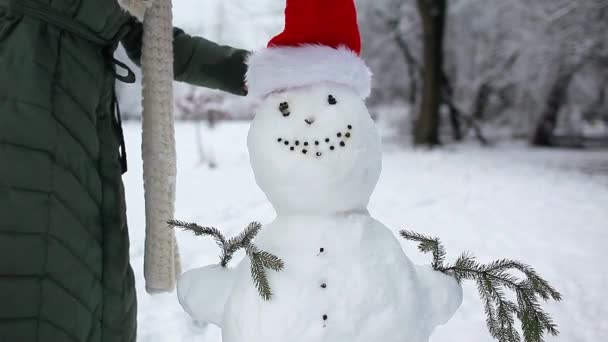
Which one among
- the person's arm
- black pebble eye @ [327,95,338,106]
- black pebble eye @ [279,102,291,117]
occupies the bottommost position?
black pebble eye @ [279,102,291,117]

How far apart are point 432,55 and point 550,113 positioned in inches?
133

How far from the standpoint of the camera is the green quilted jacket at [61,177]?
68 cm

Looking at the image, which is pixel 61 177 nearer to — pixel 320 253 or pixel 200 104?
pixel 320 253

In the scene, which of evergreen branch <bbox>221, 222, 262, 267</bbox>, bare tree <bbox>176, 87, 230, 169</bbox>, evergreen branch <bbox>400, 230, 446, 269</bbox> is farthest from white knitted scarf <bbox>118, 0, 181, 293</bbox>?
bare tree <bbox>176, 87, 230, 169</bbox>

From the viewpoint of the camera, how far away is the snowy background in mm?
1907

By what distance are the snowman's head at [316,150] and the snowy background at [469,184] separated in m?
0.38

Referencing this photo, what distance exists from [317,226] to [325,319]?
0.15 meters

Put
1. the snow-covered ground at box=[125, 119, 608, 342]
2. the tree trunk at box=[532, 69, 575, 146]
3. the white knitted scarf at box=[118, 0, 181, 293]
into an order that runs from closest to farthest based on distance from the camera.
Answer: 1. the white knitted scarf at box=[118, 0, 181, 293]
2. the snow-covered ground at box=[125, 119, 608, 342]
3. the tree trunk at box=[532, 69, 575, 146]

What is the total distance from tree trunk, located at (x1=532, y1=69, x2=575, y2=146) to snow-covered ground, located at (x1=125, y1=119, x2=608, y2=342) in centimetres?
222

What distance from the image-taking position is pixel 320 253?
714mm

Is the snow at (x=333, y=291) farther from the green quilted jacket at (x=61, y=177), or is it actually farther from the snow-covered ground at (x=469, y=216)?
the snow-covered ground at (x=469, y=216)

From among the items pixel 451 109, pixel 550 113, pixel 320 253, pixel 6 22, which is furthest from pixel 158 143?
pixel 550 113

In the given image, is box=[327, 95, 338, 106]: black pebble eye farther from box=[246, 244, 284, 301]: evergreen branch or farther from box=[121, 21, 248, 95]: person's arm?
box=[121, 21, 248, 95]: person's arm

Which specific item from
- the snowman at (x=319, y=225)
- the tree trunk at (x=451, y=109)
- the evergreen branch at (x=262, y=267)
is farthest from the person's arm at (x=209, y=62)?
the tree trunk at (x=451, y=109)
